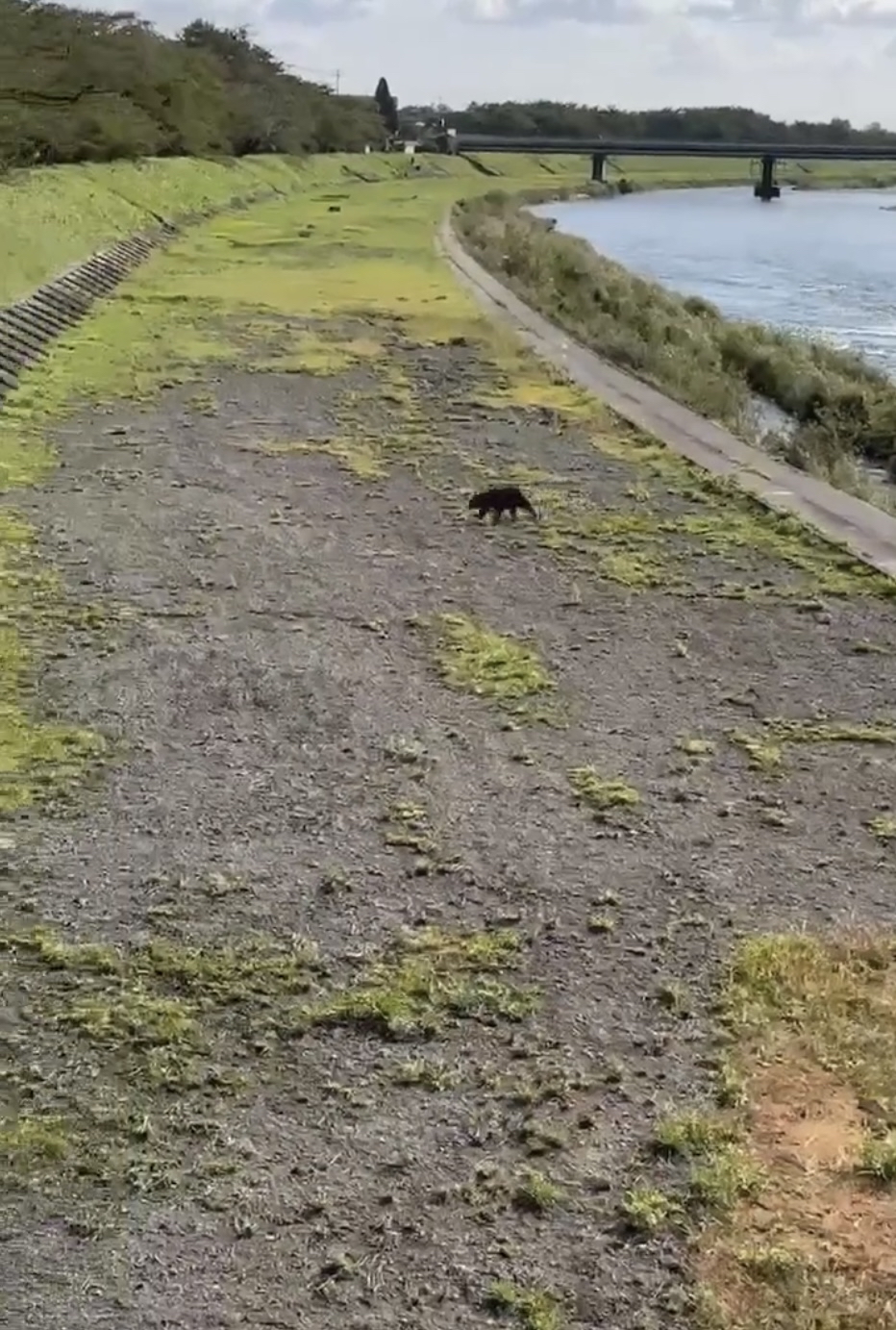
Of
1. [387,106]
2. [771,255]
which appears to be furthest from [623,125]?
[771,255]

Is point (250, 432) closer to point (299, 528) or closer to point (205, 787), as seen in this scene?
point (299, 528)

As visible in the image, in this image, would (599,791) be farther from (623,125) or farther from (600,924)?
(623,125)

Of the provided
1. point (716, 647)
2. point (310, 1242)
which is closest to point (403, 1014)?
point (310, 1242)

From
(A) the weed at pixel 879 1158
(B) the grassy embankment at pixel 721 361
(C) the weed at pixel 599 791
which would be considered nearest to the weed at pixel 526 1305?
(A) the weed at pixel 879 1158

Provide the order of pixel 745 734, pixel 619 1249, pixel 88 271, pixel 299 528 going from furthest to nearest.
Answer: pixel 88 271, pixel 299 528, pixel 745 734, pixel 619 1249

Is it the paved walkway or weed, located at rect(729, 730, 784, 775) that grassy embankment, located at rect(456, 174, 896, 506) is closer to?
the paved walkway
